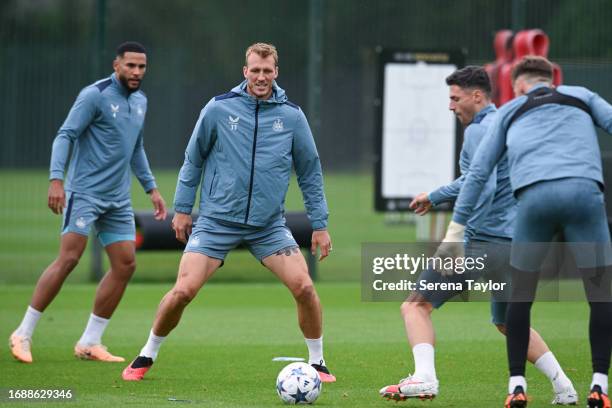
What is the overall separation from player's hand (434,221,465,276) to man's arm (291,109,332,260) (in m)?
1.31

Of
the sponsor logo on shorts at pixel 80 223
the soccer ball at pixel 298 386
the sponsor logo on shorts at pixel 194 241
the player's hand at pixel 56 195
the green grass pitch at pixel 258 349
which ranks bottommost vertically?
the green grass pitch at pixel 258 349

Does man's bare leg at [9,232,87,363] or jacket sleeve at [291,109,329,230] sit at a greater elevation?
jacket sleeve at [291,109,329,230]

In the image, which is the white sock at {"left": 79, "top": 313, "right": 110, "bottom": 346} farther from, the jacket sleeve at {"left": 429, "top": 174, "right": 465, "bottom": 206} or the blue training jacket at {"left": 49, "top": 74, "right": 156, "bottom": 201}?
the jacket sleeve at {"left": 429, "top": 174, "right": 465, "bottom": 206}

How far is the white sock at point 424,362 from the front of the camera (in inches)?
295

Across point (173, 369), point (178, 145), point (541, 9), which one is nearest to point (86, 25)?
point (178, 145)

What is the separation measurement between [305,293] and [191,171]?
119 centimetres

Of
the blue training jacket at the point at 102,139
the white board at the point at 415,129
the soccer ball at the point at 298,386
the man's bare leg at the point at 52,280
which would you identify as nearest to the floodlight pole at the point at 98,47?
the white board at the point at 415,129

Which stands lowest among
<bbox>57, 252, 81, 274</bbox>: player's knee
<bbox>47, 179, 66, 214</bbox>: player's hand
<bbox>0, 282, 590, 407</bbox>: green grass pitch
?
<bbox>0, 282, 590, 407</bbox>: green grass pitch

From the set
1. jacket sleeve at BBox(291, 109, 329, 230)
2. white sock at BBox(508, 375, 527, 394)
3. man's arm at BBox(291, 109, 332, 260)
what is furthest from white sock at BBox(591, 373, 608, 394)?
jacket sleeve at BBox(291, 109, 329, 230)

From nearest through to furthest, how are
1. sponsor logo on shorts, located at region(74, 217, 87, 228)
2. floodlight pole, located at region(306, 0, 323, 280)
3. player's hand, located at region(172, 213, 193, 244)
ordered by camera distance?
player's hand, located at region(172, 213, 193, 244) → sponsor logo on shorts, located at region(74, 217, 87, 228) → floodlight pole, located at region(306, 0, 323, 280)

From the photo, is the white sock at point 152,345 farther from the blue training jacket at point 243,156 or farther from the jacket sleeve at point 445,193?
the jacket sleeve at point 445,193

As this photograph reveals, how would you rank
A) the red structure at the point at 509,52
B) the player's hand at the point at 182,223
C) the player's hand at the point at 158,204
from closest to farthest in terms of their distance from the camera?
the player's hand at the point at 182,223, the player's hand at the point at 158,204, the red structure at the point at 509,52

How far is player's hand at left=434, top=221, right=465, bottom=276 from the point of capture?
7496 mm

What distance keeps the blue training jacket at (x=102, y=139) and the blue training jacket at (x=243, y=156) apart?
1.85 metres
